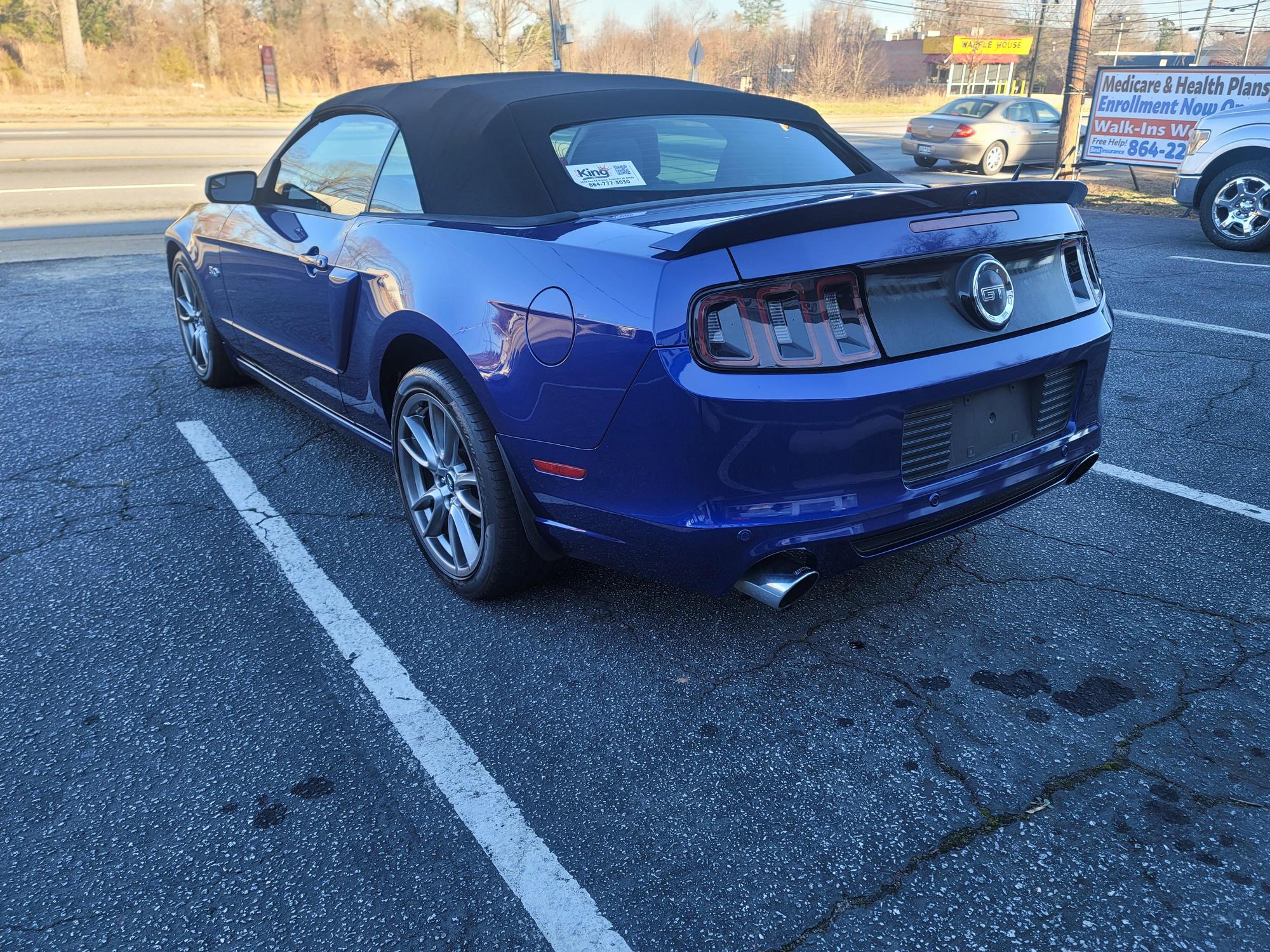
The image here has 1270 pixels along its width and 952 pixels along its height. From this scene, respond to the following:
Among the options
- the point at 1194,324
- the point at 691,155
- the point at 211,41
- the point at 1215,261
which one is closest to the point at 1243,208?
the point at 1215,261

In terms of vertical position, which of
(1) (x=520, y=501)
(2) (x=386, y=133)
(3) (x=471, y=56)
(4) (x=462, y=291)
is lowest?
(1) (x=520, y=501)

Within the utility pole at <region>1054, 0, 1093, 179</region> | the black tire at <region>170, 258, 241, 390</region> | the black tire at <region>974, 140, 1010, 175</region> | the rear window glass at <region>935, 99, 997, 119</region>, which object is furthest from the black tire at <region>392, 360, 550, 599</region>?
the rear window glass at <region>935, 99, 997, 119</region>

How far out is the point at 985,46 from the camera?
68.6 metres

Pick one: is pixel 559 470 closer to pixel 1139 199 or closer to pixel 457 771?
pixel 457 771

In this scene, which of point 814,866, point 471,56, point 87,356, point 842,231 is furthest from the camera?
point 471,56

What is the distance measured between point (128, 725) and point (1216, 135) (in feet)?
33.3

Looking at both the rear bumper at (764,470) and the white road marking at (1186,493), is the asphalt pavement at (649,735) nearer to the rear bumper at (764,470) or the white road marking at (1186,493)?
the white road marking at (1186,493)

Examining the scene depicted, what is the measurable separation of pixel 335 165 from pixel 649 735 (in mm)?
2605

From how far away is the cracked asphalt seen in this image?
1.87m

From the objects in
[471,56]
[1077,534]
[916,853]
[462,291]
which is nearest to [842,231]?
[462,291]

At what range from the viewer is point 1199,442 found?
4.30 metres

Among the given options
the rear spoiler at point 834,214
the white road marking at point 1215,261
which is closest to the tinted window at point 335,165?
the rear spoiler at point 834,214

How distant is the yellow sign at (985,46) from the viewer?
67.4m

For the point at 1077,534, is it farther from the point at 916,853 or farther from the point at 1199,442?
the point at 916,853
